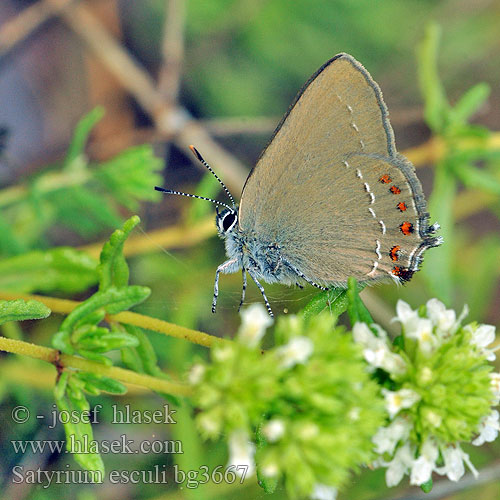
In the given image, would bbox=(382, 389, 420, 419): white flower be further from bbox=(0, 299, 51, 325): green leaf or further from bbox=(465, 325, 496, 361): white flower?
bbox=(0, 299, 51, 325): green leaf

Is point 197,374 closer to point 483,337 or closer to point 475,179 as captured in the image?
point 483,337

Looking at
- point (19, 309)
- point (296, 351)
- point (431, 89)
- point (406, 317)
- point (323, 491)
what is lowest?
point (323, 491)

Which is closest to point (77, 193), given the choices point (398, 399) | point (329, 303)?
point (329, 303)

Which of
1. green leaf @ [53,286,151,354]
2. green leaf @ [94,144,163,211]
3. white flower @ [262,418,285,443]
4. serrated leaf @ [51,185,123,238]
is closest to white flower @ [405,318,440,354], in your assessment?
white flower @ [262,418,285,443]

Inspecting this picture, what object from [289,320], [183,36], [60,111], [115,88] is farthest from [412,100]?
[289,320]

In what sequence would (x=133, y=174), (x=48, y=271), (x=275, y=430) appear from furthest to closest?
(x=133, y=174) < (x=48, y=271) < (x=275, y=430)
